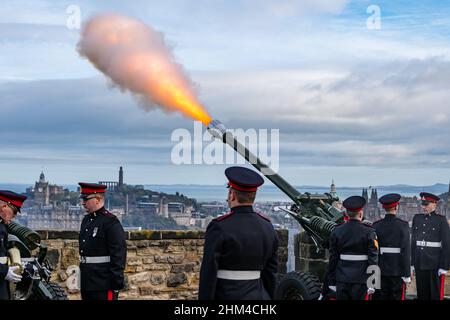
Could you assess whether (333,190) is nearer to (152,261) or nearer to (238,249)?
(152,261)

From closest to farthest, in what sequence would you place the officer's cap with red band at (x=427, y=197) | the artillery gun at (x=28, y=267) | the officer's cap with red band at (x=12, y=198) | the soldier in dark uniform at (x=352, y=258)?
the artillery gun at (x=28, y=267) → the officer's cap with red band at (x=12, y=198) → the soldier in dark uniform at (x=352, y=258) → the officer's cap with red band at (x=427, y=197)

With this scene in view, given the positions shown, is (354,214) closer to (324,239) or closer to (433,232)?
(324,239)

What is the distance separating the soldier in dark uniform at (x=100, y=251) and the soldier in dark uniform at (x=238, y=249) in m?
2.51

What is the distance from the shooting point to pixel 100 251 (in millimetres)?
8766

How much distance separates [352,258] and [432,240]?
8.84 ft

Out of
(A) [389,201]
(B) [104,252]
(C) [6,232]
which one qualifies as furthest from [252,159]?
(C) [6,232]

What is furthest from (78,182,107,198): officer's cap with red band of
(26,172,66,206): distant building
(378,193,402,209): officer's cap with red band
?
(26,172,66,206): distant building

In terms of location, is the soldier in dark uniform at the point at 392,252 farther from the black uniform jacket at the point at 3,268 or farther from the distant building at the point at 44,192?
the distant building at the point at 44,192

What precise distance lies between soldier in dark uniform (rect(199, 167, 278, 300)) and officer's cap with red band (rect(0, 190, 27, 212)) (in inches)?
96.5

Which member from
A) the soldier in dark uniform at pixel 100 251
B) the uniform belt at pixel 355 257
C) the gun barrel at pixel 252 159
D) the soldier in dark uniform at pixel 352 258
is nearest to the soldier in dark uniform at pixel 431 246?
the gun barrel at pixel 252 159

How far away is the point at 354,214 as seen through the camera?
9.96 meters

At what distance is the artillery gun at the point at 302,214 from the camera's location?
1114 cm

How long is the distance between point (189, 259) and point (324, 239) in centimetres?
205
